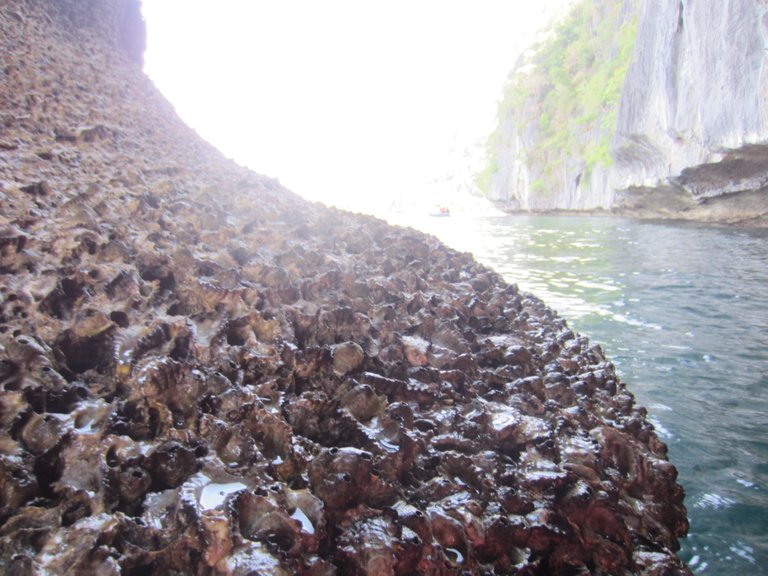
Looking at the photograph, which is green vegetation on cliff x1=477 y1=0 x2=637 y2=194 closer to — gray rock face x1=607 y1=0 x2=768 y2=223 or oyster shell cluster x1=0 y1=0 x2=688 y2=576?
gray rock face x1=607 y1=0 x2=768 y2=223

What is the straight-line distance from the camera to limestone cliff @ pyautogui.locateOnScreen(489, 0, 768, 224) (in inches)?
631

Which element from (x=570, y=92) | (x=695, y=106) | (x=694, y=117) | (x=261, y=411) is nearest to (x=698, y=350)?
(x=261, y=411)

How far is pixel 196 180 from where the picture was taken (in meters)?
4.42

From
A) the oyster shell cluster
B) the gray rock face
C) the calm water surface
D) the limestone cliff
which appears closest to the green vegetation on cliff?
the limestone cliff

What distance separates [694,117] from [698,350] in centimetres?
1707

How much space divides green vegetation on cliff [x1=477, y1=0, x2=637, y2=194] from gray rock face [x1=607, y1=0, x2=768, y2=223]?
22.1ft

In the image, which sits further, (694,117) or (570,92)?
(570,92)

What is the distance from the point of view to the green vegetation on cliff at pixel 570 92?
3357 centimetres

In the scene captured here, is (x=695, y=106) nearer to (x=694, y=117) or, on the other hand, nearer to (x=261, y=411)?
(x=694, y=117)

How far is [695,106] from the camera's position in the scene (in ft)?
63.0

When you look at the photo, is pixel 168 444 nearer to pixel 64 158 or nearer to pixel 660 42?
pixel 64 158

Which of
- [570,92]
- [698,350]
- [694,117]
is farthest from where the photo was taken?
[570,92]

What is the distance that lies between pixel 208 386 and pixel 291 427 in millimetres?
366

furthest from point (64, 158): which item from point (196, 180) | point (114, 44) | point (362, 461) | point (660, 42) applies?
point (660, 42)
